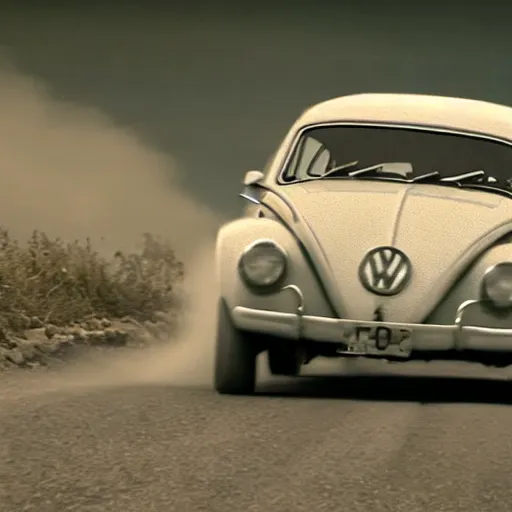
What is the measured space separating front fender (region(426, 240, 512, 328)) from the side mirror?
Answer: 134 cm

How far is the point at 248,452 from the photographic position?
4.27m

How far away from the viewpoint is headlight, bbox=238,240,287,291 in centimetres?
586

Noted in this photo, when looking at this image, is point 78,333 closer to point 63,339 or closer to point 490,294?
point 63,339

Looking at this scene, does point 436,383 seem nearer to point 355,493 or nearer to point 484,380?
point 484,380

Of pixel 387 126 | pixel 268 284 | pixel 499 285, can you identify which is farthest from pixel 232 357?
pixel 387 126

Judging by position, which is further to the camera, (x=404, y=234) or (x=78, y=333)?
(x=78, y=333)

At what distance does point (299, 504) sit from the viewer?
3496 mm

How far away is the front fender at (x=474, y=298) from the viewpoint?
5723mm

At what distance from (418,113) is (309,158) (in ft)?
2.07

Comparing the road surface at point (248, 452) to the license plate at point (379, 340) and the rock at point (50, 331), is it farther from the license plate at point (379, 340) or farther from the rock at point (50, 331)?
the rock at point (50, 331)

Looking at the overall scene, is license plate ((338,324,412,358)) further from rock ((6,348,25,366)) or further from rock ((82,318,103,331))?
rock ((82,318,103,331))

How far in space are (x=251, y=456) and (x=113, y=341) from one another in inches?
240

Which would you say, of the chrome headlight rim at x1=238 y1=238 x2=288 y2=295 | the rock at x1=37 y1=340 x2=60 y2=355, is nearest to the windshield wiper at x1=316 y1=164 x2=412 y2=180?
the chrome headlight rim at x1=238 y1=238 x2=288 y2=295

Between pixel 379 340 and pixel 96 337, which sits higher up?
pixel 379 340
